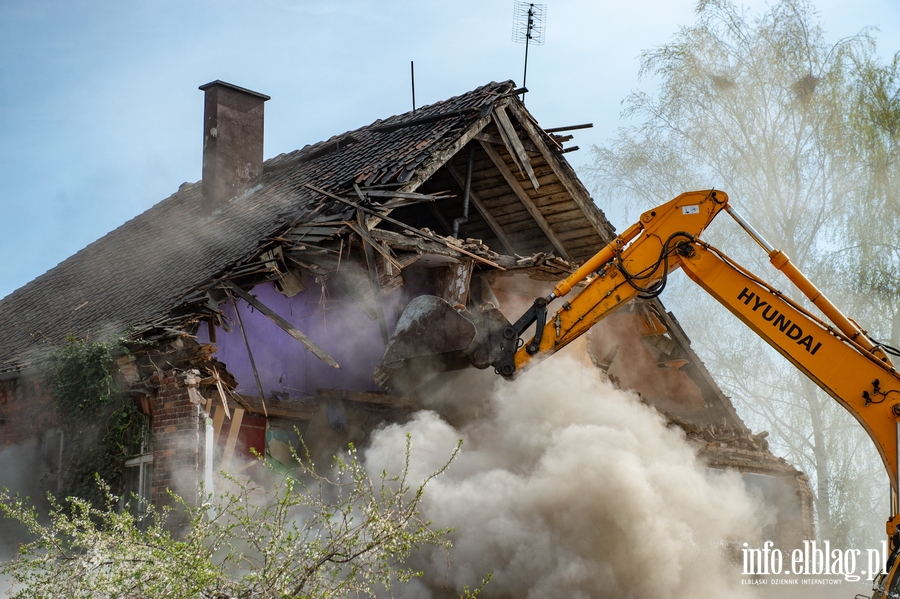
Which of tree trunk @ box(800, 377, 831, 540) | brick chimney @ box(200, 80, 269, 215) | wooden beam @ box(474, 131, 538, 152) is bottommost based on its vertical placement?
tree trunk @ box(800, 377, 831, 540)

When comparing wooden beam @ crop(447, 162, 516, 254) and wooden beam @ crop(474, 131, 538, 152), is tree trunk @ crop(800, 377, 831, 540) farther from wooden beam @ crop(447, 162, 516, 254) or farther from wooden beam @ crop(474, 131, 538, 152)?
wooden beam @ crop(474, 131, 538, 152)

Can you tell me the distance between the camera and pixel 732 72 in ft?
77.8

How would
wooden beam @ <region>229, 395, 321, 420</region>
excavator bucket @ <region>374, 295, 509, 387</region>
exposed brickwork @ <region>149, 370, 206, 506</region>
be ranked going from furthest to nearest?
wooden beam @ <region>229, 395, 321, 420</region> → exposed brickwork @ <region>149, 370, 206, 506</region> → excavator bucket @ <region>374, 295, 509, 387</region>

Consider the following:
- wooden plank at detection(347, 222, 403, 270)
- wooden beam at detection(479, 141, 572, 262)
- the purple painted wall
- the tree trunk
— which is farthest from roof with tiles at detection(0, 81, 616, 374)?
the tree trunk

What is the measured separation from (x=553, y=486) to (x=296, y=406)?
3425 millimetres

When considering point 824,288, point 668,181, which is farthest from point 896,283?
point 668,181

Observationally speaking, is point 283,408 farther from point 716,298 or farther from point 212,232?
point 716,298

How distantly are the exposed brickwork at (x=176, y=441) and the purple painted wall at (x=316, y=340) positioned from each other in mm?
1795

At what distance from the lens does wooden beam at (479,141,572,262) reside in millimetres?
14562

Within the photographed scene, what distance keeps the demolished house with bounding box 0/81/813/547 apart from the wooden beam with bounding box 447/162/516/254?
3 centimetres

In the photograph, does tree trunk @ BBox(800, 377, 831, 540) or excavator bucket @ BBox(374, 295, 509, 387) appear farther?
tree trunk @ BBox(800, 377, 831, 540)

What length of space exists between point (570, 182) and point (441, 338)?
5.21 meters

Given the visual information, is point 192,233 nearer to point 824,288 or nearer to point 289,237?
point 289,237

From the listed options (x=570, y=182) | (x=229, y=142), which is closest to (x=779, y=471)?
(x=570, y=182)
